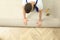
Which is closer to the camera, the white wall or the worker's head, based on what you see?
the worker's head

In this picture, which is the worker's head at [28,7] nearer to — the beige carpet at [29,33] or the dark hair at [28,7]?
the dark hair at [28,7]

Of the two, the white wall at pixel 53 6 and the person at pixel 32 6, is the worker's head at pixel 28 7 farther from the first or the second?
the white wall at pixel 53 6

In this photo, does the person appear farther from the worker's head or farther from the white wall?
the white wall

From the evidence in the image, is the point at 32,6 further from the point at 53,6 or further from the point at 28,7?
the point at 53,6

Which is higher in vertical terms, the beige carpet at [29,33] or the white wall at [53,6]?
the white wall at [53,6]

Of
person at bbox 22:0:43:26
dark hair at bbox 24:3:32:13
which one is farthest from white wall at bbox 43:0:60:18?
dark hair at bbox 24:3:32:13

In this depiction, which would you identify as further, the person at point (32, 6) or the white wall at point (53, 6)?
the white wall at point (53, 6)

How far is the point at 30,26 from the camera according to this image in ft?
5.10

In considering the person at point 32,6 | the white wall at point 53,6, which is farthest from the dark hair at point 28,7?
the white wall at point 53,6

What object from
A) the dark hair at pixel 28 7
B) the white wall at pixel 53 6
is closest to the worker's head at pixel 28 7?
the dark hair at pixel 28 7

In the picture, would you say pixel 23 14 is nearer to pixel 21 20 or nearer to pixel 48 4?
pixel 21 20

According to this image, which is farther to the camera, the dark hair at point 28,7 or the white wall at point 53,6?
the white wall at point 53,6

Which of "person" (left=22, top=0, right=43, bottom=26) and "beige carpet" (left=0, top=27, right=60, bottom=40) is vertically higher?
"person" (left=22, top=0, right=43, bottom=26)

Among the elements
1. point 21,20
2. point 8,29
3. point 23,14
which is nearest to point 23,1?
point 23,14
